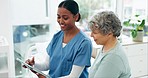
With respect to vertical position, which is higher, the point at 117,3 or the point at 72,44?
the point at 117,3

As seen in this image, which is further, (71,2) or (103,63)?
(71,2)

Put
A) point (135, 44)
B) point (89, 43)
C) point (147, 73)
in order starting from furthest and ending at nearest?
1. point (147, 73)
2. point (135, 44)
3. point (89, 43)

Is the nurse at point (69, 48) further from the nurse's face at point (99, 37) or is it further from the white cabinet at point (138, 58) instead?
the white cabinet at point (138, 58)

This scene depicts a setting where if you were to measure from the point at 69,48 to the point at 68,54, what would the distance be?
0.14ft

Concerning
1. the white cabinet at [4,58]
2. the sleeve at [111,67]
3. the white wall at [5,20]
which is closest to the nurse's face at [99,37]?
the sleeve at [111,67]

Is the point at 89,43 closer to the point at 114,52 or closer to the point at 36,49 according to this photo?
the point at 114,52

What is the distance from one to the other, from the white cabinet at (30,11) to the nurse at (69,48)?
1408mm

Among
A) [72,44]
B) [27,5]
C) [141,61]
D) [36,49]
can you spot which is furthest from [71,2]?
[141,61]

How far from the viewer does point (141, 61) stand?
10.7 feet

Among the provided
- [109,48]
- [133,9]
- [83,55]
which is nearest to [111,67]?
[109,48]

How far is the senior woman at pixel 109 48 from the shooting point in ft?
3.81

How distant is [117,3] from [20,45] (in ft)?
5.89

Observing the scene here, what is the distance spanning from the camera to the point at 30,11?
2.89 metres

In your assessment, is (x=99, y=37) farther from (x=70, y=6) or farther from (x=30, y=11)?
(x=30, y=11)
